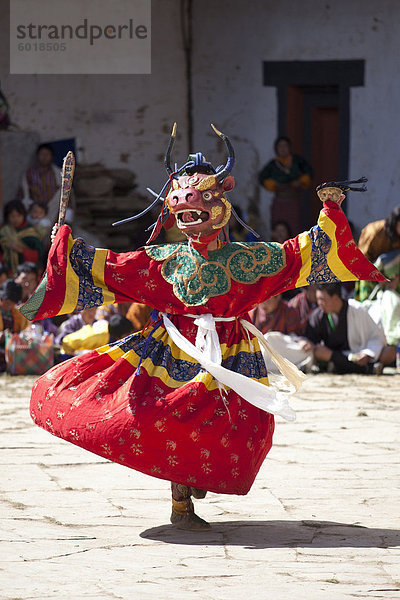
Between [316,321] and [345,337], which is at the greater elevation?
[316,321]

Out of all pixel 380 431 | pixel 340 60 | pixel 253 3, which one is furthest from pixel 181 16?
pixel 380 431

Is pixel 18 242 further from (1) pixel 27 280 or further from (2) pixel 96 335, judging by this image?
(2) pixel 96 335

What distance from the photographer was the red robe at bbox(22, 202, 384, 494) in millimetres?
4090

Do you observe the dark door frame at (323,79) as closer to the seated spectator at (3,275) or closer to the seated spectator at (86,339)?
the seated spectator at (3,275)

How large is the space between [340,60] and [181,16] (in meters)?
1.89

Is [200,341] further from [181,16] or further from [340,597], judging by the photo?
[181,16]

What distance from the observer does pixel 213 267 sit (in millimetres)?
4352

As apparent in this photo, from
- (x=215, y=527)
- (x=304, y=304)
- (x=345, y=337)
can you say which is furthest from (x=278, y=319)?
(x=215, y=527)

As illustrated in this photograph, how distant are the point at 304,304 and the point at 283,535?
511cm

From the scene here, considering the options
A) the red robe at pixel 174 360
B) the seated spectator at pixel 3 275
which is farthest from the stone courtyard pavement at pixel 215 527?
the seated spectator at pixel 3 275

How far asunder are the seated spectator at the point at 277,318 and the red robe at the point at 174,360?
179 inches

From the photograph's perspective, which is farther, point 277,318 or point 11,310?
point 277,318

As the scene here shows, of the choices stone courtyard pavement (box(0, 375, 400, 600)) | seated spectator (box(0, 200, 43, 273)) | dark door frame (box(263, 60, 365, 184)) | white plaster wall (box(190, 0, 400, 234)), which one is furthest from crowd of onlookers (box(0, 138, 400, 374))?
dark door frame (box(263, 60, 365, 184))

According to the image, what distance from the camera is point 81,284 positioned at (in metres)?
4.44
